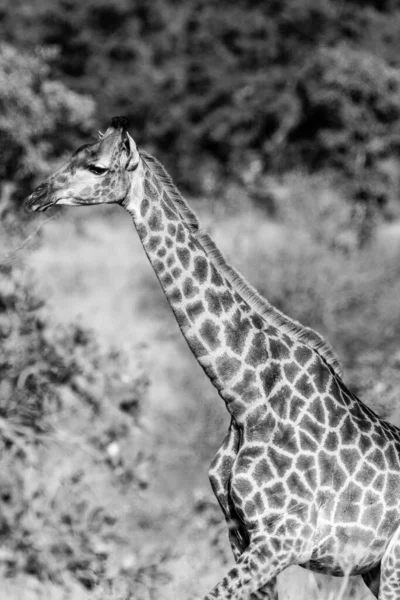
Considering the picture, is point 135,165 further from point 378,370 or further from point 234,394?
point 378,370

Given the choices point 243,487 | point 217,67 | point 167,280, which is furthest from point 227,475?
point 217,67

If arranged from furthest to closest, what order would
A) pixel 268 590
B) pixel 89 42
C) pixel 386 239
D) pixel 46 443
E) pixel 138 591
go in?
pixel 89 42, pixel 386 239, pixel 46 443, pixel 138 591, pixel 268 590

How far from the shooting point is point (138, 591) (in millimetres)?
7129

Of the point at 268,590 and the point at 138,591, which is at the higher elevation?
the point at 138,591

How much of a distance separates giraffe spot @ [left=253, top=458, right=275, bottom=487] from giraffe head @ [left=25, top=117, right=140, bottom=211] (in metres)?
1.37

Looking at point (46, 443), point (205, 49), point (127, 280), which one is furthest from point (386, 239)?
point (46, 443)

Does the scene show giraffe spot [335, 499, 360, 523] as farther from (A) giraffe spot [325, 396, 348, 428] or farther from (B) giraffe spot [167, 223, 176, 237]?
(B) giraffe spot [167, 223, 176, 237]

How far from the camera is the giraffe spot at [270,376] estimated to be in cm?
459

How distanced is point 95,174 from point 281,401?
1.35 m

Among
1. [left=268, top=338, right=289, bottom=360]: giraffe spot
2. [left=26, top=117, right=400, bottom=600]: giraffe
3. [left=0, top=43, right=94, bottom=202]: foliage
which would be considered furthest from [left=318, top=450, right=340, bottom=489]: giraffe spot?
[left=0, top=43, right=94, bottom=202]: foliage

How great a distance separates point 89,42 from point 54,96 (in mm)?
14599

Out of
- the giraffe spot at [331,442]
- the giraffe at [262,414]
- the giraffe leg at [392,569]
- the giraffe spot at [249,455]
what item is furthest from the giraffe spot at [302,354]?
the giraffe leg at [392,569]

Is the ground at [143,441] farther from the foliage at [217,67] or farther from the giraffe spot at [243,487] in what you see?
the foliage at [217,67]

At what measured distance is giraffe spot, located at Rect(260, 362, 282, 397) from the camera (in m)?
4.59
